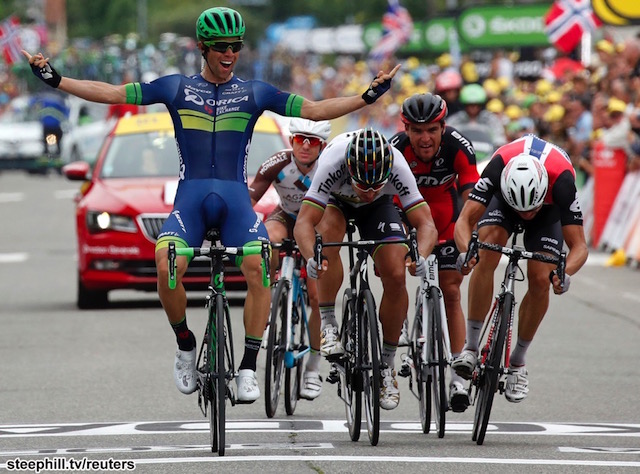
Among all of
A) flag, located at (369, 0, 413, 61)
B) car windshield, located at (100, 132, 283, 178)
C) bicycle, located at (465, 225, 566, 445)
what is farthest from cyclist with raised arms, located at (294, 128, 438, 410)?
flag, located at (369, 0, 413, 61)

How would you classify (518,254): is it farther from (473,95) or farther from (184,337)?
(473,95)

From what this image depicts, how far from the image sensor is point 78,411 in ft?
34.9

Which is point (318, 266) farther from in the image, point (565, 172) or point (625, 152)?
point (625, 152)

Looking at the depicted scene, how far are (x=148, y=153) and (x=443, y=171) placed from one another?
727 centimetres

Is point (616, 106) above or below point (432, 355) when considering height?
above

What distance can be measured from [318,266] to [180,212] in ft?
2.61

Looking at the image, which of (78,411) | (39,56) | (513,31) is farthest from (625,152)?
(513,31)

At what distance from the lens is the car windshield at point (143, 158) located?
17203 millimetres

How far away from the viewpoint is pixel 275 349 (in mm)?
10469

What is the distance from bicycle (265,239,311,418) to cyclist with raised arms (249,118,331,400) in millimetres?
95

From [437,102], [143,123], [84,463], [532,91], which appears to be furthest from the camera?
[532,91]

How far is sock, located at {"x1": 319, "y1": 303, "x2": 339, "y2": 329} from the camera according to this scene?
9.94m

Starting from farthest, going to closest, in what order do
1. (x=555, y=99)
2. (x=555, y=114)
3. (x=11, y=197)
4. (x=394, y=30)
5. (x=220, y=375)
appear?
(x=394, y=30), (x=11, y=197), (x=555, y=99), (x=555, y=114), (x=220, y=375)

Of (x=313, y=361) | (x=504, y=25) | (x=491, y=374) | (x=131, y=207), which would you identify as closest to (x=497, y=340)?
(x=491, y=374)
